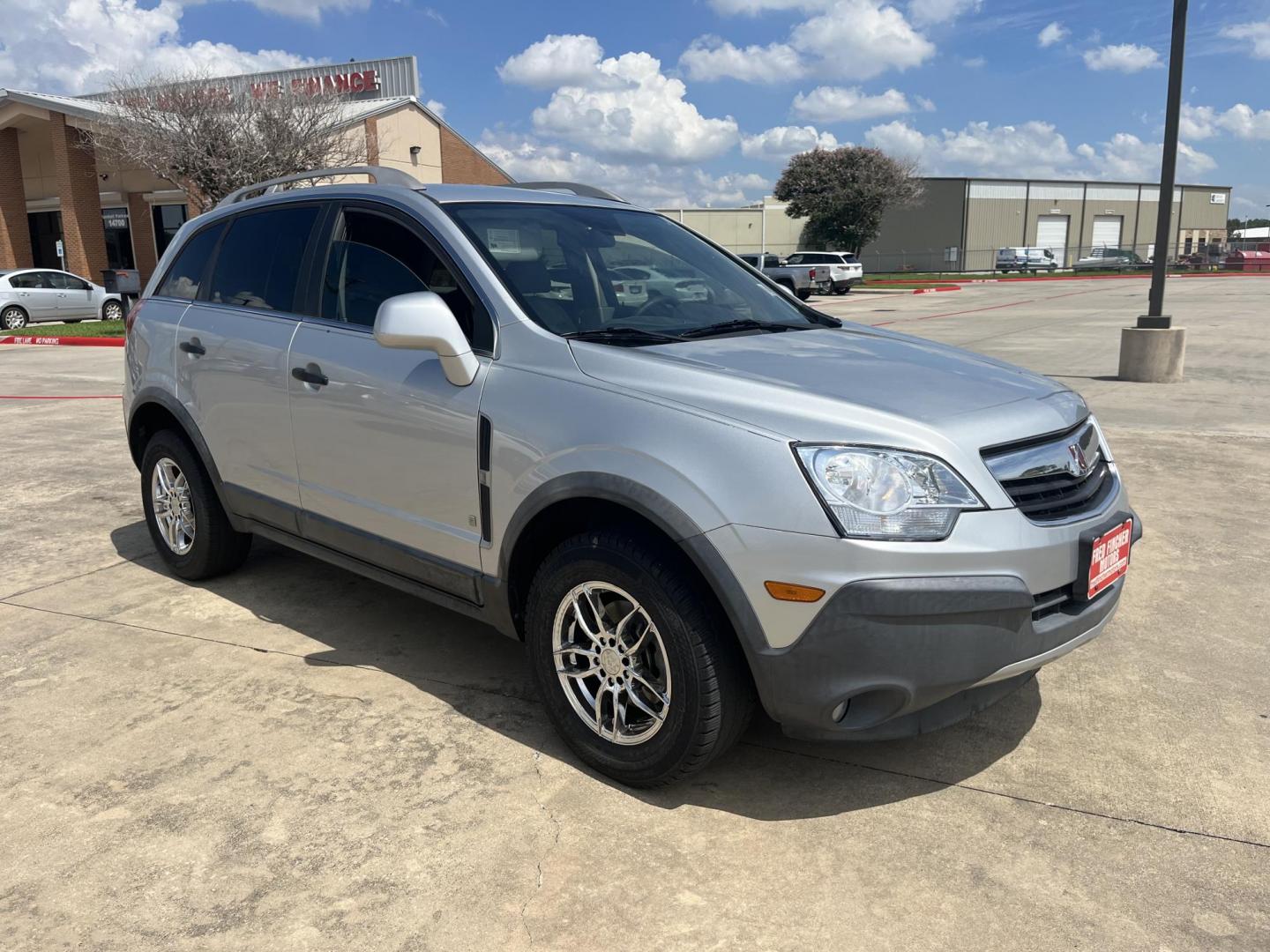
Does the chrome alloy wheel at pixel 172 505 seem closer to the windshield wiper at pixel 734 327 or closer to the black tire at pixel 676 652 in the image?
the black tire at pixel 676 652

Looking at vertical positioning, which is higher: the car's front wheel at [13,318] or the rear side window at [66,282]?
the rear side window at [66,282]

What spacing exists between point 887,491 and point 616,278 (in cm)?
158

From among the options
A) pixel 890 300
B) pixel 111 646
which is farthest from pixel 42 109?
pixel 111 646

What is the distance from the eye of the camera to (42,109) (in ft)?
96.4

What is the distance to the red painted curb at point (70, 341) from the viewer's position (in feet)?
64.5

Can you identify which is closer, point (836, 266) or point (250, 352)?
point (250, 352)

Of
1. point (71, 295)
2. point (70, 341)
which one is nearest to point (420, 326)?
point (70, 341)

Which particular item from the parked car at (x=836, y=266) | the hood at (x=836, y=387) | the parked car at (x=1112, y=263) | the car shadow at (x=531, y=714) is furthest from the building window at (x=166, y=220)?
the parked car at (x=1112, y=263)

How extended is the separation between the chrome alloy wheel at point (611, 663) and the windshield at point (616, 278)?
0.85m

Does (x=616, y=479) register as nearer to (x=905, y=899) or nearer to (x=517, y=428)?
(x=517, y=428)

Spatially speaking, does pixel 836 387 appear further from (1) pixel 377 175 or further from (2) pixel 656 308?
(1) pixel 377 175

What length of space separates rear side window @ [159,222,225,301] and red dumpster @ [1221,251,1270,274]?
60.2 meters

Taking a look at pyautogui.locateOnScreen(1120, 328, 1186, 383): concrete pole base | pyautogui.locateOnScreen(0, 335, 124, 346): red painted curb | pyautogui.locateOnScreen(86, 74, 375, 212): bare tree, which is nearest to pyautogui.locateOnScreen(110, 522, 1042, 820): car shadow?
pyautogui.locateOnScreen(1120, 328, 1186, 383): concrete pole base

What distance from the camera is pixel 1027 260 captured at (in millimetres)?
58750
